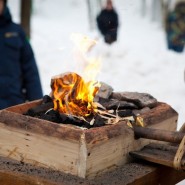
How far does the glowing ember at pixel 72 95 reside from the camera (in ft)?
12.2

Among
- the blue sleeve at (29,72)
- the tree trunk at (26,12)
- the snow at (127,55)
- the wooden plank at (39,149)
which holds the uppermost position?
the tree trunk at (26,12)

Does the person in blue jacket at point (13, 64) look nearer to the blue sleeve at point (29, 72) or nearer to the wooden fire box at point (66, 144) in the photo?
the blue sleeve at point (29, 72)

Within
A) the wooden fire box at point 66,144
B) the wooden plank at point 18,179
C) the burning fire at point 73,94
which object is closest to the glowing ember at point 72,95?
the burning fire at point 73,94

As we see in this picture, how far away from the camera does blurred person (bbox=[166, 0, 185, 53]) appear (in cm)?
1316

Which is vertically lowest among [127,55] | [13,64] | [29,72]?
[127,55]

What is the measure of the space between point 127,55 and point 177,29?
1.40 meters

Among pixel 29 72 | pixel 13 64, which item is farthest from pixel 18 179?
pixel 29 72

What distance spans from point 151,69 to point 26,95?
7082mm

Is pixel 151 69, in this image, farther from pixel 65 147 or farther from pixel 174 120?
pixel 65 147

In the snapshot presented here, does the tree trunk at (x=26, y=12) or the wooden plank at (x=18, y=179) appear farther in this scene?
the tree trunk at (x=26, y=12)

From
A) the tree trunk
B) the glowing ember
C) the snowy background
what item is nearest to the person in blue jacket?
the glowing ember

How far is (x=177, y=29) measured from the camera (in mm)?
13211

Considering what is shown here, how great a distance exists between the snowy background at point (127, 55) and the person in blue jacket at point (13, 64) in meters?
1.90

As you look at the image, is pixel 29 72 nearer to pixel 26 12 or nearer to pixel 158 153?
pixel 158 153
